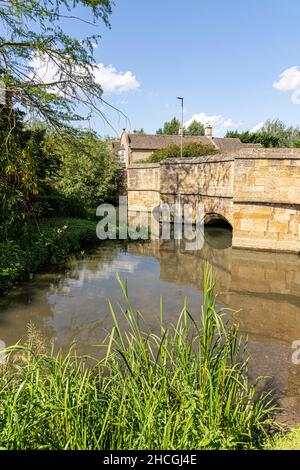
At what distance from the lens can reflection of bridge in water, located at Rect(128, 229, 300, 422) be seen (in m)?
4.89

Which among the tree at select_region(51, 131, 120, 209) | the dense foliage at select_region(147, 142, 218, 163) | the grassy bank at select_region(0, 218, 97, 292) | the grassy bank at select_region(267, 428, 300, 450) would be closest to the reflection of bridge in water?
the grassy bank at select_region(267, 428, 300, 450)

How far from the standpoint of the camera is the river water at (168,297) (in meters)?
5.39

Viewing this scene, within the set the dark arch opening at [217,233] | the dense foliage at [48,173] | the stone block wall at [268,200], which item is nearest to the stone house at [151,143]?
the dense foliage at [48,173]

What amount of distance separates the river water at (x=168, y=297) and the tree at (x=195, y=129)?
62741mm

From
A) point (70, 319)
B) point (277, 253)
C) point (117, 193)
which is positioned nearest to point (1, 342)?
point (70, 319)

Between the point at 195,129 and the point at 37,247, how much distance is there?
67.3 metres

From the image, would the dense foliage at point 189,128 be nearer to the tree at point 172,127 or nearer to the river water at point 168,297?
the tree at point 172,127

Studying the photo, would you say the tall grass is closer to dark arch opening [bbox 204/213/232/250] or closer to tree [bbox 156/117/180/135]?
dark arch opening [bbox 204/213/232/250]

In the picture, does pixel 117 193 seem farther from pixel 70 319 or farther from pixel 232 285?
pixel 70 319

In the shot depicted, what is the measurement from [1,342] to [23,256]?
375cm

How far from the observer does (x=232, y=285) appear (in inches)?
344

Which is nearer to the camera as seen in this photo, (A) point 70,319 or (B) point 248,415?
(B) point 248,415

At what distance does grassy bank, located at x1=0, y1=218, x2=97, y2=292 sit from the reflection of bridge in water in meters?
2.20

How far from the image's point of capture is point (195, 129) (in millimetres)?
71312
